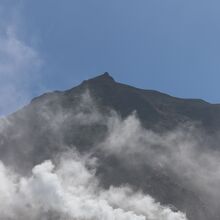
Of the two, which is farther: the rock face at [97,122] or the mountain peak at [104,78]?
the mountain peak at [104,78]

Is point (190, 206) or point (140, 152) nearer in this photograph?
point (190, 206)

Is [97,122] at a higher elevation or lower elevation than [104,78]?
lower

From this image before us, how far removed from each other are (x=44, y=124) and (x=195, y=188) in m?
28.9

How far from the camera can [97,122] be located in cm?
11381

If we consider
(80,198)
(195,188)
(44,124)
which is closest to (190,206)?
(195,188)

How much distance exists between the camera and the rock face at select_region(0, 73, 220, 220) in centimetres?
10069

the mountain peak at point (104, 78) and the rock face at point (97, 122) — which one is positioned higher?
the mountain peak at point (104, 78)

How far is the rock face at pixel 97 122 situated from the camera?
100688mm

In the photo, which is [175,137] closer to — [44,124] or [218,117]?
[218,117]

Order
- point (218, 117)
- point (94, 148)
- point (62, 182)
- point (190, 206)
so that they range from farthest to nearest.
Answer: point (218, 117) < point (94, 148) < point (62, 182) < point (190, 206)

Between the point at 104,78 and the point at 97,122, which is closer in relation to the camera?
the point at 97,122

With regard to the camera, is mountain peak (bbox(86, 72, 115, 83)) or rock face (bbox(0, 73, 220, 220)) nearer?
rock face (bbox(0, 73, 220, 220))

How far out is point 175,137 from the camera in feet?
367

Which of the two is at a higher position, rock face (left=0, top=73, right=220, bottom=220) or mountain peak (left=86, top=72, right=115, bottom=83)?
mountain peak (left=86, top=72, right=115, bottom=83)
